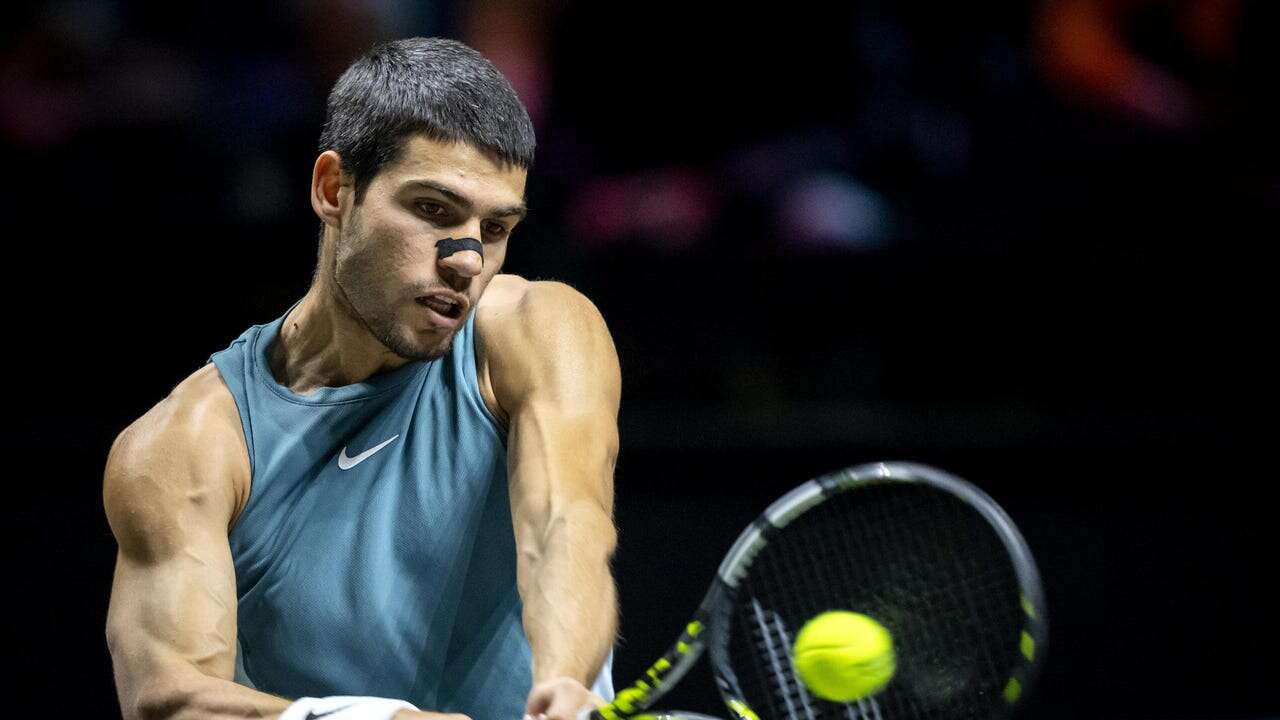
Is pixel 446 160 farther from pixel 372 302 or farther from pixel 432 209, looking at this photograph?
pixel 372 302

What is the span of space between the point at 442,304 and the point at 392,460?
27 centimetres

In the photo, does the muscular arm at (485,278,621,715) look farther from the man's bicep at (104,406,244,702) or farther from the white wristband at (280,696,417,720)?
the man's bicep at (104,406,244,702)

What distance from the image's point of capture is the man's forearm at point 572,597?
2.26 m

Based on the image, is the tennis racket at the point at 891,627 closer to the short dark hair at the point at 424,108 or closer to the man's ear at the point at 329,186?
the short dark hair at the point at 424,108

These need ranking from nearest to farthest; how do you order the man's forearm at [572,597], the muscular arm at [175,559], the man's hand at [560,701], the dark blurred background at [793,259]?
the man's hand at [560,701], the man's forearm at [572,597], the muscular arm at [175,559], the dark blurred background at [793,259]

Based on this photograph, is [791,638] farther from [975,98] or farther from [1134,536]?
[975,98]

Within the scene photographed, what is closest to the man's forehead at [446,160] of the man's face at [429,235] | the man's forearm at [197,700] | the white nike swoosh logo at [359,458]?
the man's face at [429,235]

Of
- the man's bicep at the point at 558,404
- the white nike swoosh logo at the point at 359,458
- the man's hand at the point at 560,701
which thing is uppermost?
the man's bicep at the point at 558,404

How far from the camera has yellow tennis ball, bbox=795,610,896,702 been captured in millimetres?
2400

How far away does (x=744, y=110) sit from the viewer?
575cm

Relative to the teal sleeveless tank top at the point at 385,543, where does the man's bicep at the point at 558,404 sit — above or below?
above

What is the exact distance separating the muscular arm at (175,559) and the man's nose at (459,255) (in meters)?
0.42

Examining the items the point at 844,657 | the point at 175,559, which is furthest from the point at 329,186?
the point at 844,657

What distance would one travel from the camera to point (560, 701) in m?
2.12
